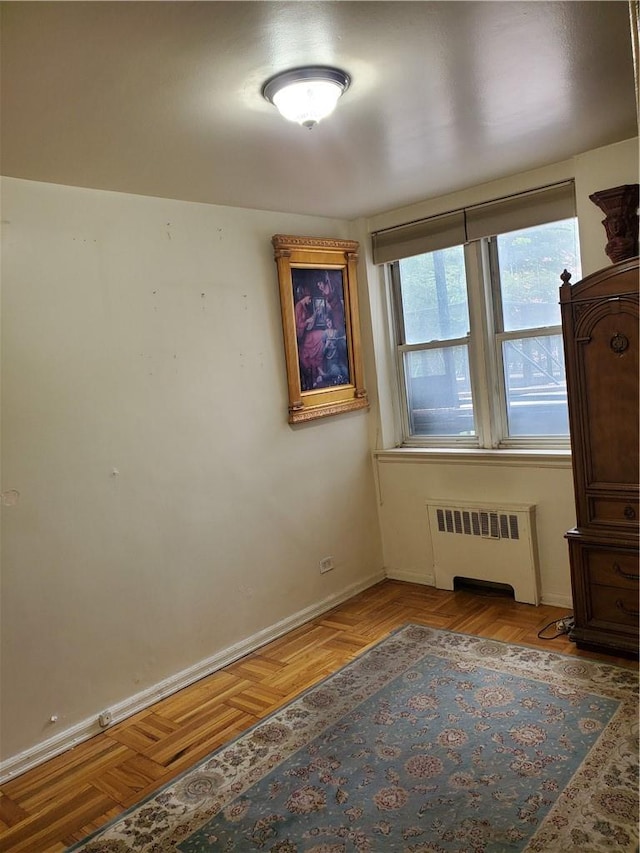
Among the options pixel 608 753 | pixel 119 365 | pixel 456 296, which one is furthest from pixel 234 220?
pixel 608 753

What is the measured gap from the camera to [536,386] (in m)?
3.96

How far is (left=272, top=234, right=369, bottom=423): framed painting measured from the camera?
3961 millimetres

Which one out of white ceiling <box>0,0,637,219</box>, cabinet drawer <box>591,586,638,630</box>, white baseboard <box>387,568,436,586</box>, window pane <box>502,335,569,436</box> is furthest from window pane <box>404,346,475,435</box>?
cabinet drawer <box>591,586,638,630</box>

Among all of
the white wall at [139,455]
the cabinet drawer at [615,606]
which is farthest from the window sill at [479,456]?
the cabinet drawer at [615,606]

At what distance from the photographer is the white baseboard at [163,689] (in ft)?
9.09

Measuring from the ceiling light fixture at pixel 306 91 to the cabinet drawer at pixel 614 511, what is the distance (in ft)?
6.95

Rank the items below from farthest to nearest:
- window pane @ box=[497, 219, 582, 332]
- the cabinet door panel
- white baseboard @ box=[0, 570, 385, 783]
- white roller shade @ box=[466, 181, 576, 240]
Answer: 1. window pane @ box=[497, 219, 582, 332]
2. white roller shade @ box=[466, 181, 576, 240]
3. the cabinet door panel
4. white baseboard @ box=[0, 570, 385, 783]

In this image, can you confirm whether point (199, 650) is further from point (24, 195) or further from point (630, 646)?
point (24, 195)

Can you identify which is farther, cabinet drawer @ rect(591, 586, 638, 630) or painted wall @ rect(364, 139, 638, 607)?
painted wall @ rect(364, 139, 638, 607)

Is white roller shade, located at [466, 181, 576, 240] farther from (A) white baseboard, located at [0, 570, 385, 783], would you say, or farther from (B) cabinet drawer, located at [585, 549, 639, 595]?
(A) white baseboard, located at [0, 570, 385, 783]

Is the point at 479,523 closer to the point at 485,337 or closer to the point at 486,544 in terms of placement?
the point at 486,544

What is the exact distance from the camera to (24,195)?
9.18 ft

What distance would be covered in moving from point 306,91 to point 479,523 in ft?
9.02

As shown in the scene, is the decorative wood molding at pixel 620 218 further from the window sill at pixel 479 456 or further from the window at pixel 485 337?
the window sill at pixel 479 456
